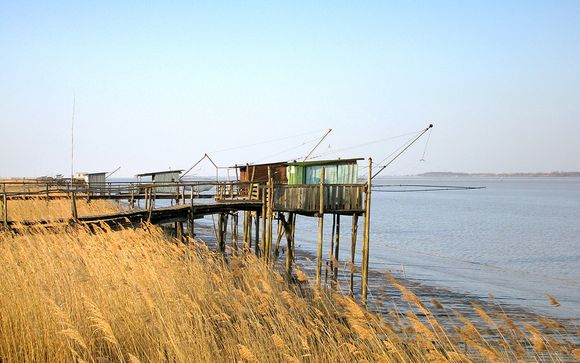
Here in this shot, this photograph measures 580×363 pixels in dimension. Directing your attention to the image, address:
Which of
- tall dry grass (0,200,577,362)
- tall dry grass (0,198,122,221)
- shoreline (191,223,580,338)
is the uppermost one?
tall dry grass (0,200,577,362)

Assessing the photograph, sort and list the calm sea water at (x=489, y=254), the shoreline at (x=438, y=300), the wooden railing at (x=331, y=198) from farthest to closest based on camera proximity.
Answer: the calm sea water at (x=489, y=254) < the wooden railing at (x=331, y=198) < the shoreline at (x=438, y=300)

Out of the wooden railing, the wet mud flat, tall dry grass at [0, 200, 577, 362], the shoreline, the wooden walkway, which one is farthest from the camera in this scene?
the wooden railing

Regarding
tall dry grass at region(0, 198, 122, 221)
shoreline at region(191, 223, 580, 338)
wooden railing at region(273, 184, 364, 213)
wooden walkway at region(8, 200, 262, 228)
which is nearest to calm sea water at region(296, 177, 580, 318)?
shoreline at region(191, 223, 580, 338)

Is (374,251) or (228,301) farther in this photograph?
(374,251)

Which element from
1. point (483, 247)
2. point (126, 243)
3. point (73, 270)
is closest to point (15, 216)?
point (126, 243)

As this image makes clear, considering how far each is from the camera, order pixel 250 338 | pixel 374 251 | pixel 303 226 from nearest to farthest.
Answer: pixel 250 338
pixel 374 251
pixel 303 226

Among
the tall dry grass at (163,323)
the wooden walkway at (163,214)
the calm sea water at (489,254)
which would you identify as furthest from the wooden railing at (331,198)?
the tall dry grass at (163,323)

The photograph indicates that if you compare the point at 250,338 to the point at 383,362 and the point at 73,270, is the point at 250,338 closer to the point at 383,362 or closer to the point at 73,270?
the point at 383,362

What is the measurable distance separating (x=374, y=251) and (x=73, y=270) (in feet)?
109

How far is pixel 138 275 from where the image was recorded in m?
8.36

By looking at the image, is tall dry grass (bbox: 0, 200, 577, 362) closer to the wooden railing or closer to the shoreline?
the shoreline

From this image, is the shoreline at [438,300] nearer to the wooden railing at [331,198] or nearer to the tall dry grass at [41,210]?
the wooden railing at [331,198]

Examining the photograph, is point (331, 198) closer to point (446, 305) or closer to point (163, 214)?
point (446, 305)

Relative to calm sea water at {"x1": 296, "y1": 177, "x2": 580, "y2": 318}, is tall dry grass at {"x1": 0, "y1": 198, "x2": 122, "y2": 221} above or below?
above
